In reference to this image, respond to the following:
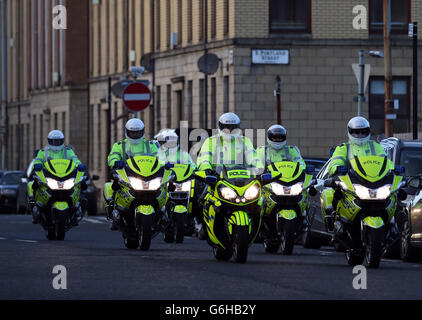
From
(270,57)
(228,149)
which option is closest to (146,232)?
(228,149)

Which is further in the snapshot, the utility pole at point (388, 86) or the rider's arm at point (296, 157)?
the utility pole at point (388, 86)

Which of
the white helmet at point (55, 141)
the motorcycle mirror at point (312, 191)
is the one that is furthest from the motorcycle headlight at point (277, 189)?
the white helmet at point (55, 141)

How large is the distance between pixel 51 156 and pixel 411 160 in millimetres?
6894

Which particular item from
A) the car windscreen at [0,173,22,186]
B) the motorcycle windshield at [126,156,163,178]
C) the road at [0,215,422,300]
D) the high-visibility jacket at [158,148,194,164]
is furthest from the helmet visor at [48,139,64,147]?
the car windscreen at [0,173,22,186]

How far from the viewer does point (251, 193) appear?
65.6 ft

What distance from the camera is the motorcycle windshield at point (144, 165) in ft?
75.1

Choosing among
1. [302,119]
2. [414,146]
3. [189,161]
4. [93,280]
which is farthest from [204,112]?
[93,280]

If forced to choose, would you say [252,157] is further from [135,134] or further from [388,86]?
[388,86]

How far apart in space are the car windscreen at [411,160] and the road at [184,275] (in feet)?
5.03

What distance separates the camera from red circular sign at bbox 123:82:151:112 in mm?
→ 34969

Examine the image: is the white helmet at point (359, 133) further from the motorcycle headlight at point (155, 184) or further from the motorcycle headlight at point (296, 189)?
the motorcycle headlight at point (155, 184)
